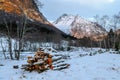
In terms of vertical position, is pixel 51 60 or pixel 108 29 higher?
pixel 108 29

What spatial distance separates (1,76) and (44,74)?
2.43 m

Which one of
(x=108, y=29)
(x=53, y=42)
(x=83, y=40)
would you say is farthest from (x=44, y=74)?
(x=83, y=40)

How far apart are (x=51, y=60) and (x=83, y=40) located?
120m

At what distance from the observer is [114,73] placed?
18.6 m

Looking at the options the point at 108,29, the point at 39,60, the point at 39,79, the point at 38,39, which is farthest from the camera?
the point at 38,39

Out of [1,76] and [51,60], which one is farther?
[51,60]

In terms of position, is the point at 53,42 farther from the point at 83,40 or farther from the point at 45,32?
the point at 83,40

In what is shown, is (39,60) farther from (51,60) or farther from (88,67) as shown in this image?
(88,67)

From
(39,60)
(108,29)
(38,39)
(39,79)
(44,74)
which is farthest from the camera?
(38,39)

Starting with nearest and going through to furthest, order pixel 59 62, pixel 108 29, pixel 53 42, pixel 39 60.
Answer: pixel 39 60
pixel 59 62
pixel 108 29
pixel 53 42

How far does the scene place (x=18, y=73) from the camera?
1831 centimetres

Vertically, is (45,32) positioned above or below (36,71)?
above

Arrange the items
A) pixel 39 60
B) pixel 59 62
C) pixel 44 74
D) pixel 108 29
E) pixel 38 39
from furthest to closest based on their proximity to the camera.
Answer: pixel 38 39 < pixel 108 29 < pixel 59 62 < pixel 39 60 < pixel 44 74

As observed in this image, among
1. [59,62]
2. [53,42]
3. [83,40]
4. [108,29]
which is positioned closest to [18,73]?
[59,62]
